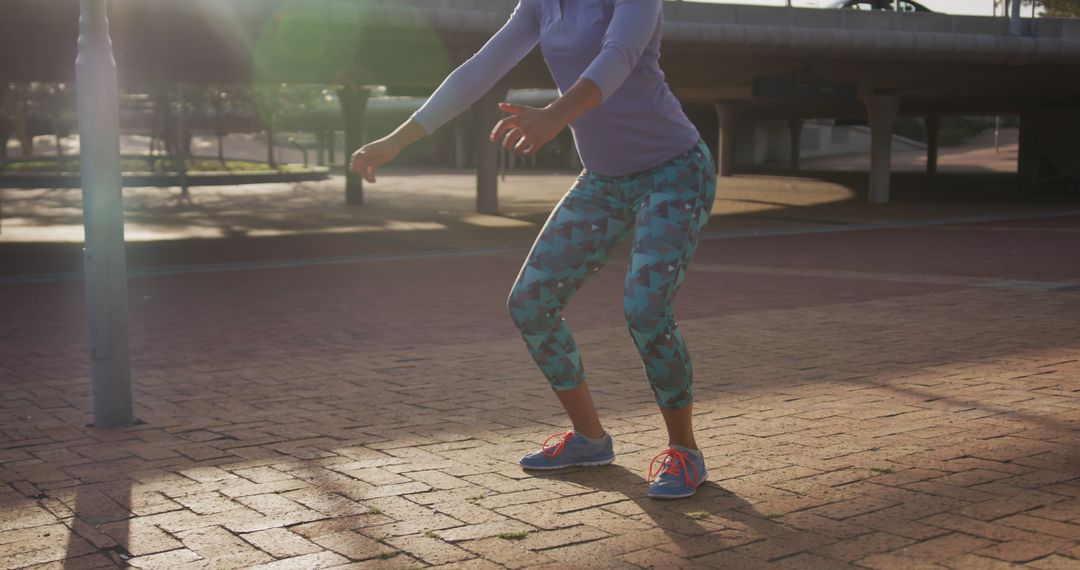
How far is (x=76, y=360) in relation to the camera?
26.4ft

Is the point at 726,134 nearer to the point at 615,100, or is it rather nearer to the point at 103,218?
the point at 103,218

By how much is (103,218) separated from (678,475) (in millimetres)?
3095

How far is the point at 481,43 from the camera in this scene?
22.6 metres

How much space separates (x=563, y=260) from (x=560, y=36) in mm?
780

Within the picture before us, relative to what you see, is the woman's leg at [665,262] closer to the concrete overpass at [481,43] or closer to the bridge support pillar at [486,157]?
the concrete overpass at [481,43]

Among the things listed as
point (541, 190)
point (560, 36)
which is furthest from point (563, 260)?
point (541, 190)

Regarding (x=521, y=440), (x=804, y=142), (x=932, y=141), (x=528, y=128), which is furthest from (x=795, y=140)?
(x=528, y=128)

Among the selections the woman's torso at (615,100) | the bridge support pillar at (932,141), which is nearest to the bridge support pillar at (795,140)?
the bridge support pillar at (932,141)

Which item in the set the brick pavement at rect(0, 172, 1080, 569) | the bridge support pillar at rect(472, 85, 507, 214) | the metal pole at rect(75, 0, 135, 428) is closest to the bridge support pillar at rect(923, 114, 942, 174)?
the bridge support pillar at rect(472, 85, 507, 214)

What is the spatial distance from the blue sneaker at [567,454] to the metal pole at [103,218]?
2.18 metres

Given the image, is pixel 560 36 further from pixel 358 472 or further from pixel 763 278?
pixel 763 278

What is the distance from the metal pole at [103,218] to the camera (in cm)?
579

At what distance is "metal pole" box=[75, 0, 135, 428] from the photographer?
5789 millimetres

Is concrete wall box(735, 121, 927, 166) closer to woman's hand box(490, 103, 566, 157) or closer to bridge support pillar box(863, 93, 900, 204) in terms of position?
bridge support pillar box(863, 93, 900, 204)
